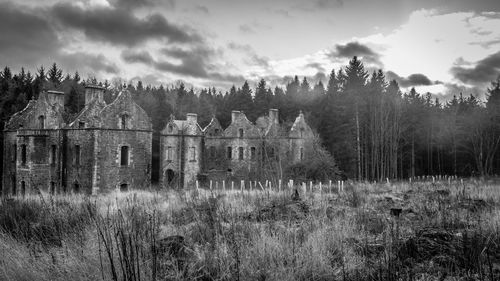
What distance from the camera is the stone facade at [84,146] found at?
2686 cm

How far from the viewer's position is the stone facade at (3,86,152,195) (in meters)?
26.9

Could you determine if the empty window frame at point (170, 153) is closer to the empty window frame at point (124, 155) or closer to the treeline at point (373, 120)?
the empty window frame at point (124, 155)

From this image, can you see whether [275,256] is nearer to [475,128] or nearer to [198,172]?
[198,172]

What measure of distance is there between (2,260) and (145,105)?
1996 inches

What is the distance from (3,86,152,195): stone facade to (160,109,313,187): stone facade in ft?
22.4

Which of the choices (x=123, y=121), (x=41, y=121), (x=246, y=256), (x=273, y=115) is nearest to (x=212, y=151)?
(x=273, y=115)

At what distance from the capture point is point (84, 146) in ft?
89.0

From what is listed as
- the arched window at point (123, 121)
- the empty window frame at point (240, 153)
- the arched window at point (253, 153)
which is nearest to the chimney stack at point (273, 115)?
the arched window at point (253, 153)

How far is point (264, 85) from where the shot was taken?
70375 millimetres

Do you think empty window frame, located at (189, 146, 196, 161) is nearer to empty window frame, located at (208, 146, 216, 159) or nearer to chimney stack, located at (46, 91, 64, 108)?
empty window frame, located at (208, 146, 216, 159)

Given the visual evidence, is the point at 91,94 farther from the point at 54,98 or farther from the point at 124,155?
the point at 124,155

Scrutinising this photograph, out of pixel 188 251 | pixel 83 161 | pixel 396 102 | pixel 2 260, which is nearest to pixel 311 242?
pixel 188 251

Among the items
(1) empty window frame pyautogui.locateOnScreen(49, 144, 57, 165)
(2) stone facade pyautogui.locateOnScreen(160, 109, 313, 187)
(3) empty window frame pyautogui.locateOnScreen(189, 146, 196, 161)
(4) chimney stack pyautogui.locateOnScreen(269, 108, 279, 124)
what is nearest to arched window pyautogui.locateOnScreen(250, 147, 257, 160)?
(2) stone facade pyautogui.locateOnScreen(160, 109, 313, 187)

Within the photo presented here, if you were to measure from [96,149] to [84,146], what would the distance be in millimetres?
1379
